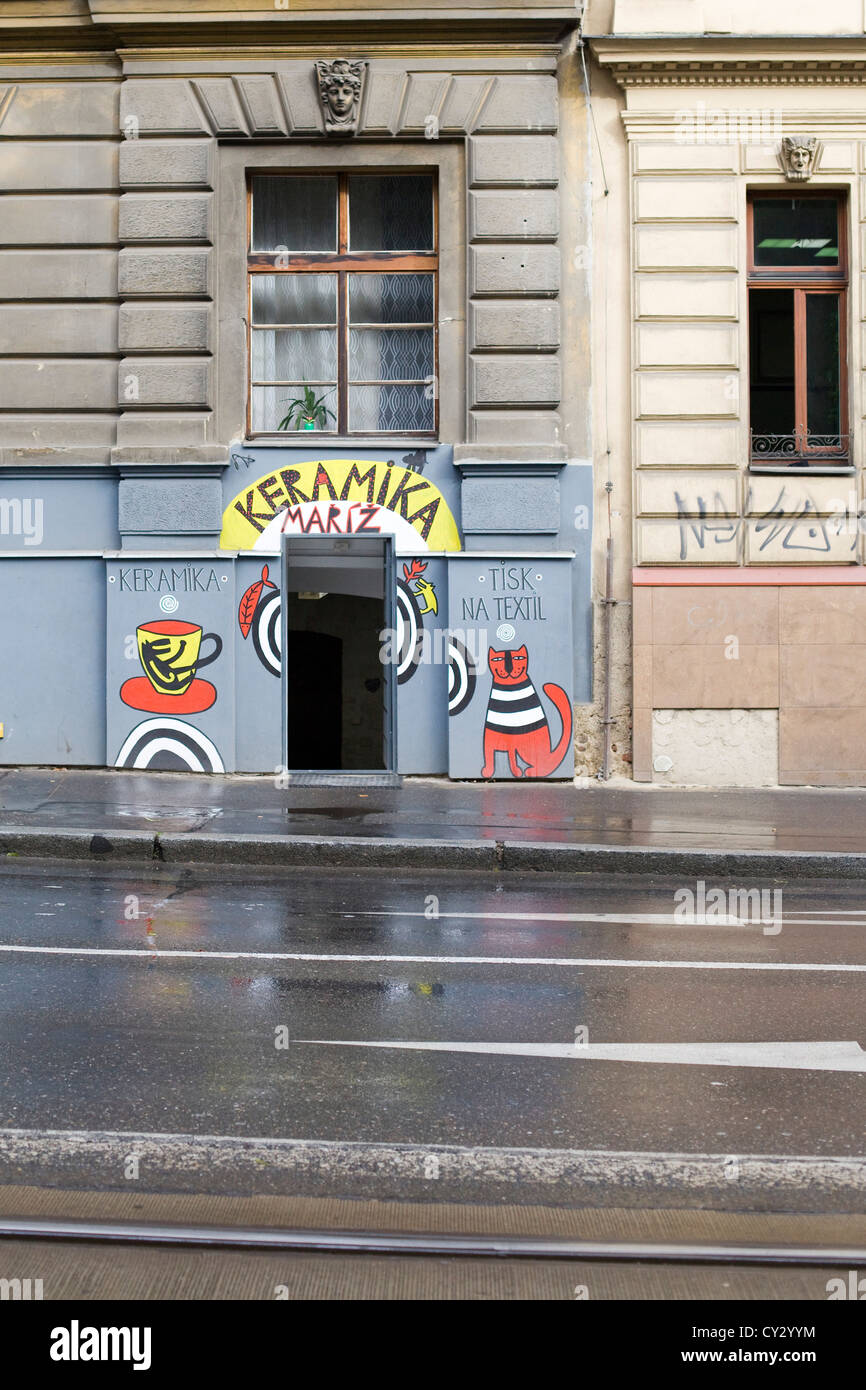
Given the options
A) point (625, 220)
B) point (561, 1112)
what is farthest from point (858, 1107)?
point (625, 220)

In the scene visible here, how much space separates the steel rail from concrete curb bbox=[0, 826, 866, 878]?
5.81m

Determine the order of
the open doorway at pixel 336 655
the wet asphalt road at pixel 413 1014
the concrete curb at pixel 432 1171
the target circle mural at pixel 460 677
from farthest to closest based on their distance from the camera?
the open doorway at pixel 336 655, the target circle mural at pixel 460 677, the wet asphalt road at pixel 413 1014, the concrete curb at pixel 432 1171

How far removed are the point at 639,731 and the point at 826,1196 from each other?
9621 mm

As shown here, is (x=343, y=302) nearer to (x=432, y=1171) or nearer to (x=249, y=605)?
(x=249, y=605)

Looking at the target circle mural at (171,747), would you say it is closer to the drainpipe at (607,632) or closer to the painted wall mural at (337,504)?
the painted wall mural at (337,504)

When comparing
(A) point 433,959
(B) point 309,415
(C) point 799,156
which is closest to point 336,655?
(B) point 309,415

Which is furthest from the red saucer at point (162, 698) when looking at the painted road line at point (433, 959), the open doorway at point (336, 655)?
the painted road line at point (433, 959)

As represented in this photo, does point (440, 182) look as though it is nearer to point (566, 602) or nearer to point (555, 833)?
point (566, 602)

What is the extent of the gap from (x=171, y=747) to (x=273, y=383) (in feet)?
13.2

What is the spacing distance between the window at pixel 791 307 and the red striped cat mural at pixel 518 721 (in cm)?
348

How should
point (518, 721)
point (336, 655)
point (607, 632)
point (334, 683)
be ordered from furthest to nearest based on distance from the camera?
point (334, 683) → point (336, 655) → point (607, 632) → point (518, 721)

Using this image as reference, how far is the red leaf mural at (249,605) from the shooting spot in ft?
43.1

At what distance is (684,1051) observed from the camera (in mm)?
4883

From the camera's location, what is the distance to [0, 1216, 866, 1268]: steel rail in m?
3.29
